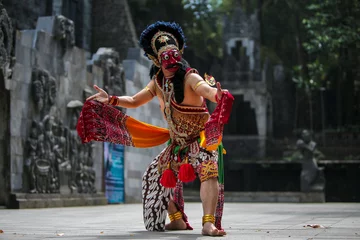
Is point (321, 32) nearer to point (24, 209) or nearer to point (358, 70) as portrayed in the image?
point (358, 70)

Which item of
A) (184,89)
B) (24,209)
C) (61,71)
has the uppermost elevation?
(61,71)

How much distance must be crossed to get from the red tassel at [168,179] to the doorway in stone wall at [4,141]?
6888 mm

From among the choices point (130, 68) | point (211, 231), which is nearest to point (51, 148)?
point (130, 68)

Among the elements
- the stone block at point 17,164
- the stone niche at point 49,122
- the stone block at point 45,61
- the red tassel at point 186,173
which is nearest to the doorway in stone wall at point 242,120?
the stone niche at point 49,122

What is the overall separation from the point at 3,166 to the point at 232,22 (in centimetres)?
3333

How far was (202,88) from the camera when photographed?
6941 mm

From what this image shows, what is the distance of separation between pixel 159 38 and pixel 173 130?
3.22ft

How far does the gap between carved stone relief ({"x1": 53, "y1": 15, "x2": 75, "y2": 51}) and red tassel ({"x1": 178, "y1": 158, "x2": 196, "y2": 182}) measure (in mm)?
9435

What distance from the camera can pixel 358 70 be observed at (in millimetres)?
35438

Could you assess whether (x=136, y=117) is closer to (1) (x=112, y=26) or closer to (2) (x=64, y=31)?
(1) (x=112, y=26)

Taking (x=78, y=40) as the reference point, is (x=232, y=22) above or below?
above

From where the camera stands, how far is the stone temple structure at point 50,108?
13.5 meters

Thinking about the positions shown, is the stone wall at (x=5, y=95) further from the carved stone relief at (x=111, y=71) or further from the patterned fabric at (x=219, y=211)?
the patterned fabric at (x=219, y=211)

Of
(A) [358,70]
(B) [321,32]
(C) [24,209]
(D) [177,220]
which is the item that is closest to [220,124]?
(D) [177,220]
